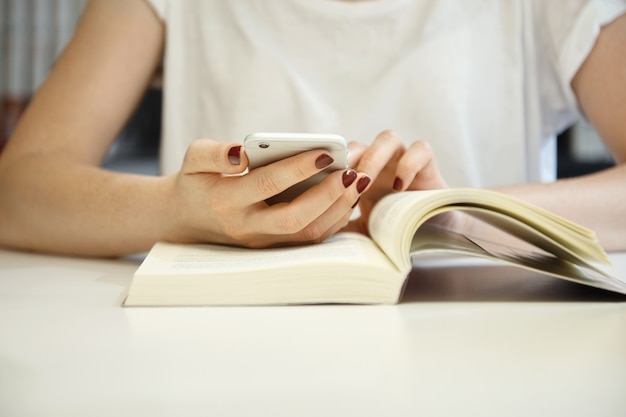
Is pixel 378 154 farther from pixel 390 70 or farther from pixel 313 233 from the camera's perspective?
pixel 390 70

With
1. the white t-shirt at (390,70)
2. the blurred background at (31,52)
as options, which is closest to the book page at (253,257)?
the white t-shirt at (390,70)

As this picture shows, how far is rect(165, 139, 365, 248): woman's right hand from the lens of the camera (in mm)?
585

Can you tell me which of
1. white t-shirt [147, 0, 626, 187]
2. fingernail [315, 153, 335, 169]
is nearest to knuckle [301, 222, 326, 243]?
fingernail [315, 153, 335, 169]

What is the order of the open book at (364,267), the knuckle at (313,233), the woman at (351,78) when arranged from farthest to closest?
the woman at (351,78)
the knuckle at (313,233)
the open book at (364,267)

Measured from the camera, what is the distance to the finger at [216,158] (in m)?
0.59

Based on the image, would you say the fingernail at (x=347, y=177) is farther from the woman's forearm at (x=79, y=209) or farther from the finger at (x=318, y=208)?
the woman's forearm at (x=79, y=209)

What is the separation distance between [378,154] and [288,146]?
20cm

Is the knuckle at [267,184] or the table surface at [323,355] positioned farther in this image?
the knuckle at [267,184]

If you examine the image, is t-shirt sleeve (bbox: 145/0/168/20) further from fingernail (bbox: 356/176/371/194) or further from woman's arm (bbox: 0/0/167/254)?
fingernail (bbox: 356/176/371/194)

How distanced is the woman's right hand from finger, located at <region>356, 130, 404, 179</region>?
67mm

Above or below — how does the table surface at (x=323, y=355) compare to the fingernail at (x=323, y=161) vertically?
below

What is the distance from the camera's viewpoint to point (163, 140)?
1315 millimetres

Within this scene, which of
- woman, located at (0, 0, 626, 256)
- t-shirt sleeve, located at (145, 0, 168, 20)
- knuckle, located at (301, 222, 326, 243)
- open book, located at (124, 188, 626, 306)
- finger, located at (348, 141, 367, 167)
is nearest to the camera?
open book, located at (124, 188, 626, 306)

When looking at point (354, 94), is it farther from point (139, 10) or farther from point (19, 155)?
point (19, 155)
